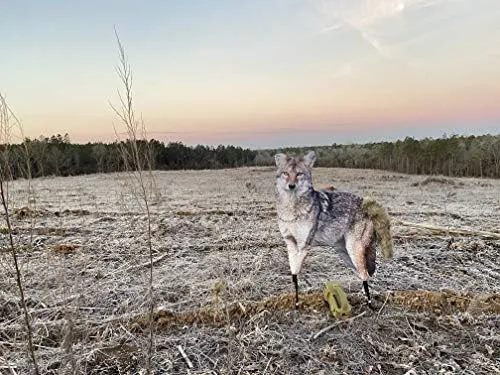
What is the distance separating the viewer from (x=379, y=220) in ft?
9.75

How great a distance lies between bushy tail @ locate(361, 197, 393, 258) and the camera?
2.97 metres

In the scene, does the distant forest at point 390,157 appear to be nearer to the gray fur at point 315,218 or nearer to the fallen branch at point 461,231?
the fallen branch at point 461,231

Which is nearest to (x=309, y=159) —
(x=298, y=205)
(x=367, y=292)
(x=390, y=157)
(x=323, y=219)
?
(x=298, y=205)

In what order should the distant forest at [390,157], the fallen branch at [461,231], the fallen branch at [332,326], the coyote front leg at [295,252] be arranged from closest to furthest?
the fallen branch at [332,326] → the coyote front leg at [295,252] → the fallen branch at [461,231] → the distant forest at [390,157]

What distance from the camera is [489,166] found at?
19.7m

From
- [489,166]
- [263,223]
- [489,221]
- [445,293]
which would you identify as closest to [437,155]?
[489,166]

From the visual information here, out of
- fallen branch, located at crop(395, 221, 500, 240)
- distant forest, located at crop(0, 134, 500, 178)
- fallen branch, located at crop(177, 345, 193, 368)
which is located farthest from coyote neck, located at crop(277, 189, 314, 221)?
distant forest, located at crop(0, 134, 500, 178)

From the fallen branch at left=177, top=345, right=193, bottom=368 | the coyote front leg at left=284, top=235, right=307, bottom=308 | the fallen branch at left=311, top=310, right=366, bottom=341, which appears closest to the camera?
the fallen branch at left=177, top=345, right=193, bottom=368

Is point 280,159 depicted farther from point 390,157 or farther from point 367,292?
point 390,157

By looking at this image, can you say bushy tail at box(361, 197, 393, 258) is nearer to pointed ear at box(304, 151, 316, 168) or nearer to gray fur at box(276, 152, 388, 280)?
gray fur at box(276, 152, 388, 280)

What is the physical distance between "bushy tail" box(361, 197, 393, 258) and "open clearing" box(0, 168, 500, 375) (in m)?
0.51

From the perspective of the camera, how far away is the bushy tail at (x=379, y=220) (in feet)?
9.73

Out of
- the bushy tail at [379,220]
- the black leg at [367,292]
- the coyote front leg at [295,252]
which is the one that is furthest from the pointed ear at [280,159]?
the black leg at [367,292]

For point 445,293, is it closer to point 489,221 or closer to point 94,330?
point 94,330
